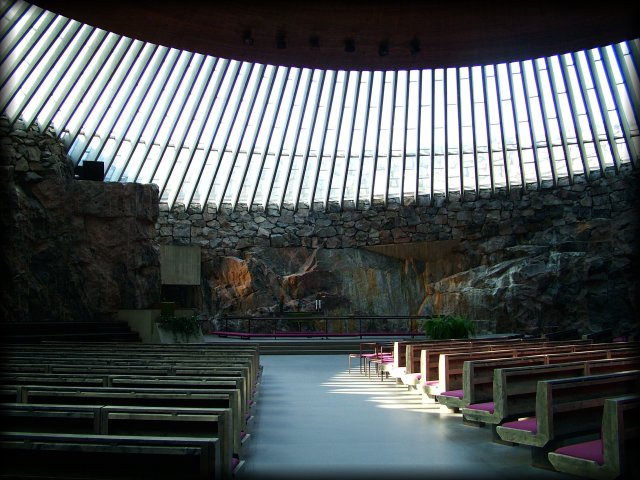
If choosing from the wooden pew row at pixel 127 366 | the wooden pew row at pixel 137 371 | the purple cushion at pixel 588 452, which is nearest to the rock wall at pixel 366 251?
the wooden pew row at pixel 127 366

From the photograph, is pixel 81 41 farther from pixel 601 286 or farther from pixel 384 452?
pixel 601 286

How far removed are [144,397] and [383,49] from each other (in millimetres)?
7397

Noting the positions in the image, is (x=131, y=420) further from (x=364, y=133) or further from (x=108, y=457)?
(x=364, y=133)

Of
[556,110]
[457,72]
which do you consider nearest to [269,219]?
[457,72]

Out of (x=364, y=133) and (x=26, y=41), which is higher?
(x=26, y=41)

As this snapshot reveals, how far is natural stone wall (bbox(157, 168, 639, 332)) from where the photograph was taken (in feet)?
60.4

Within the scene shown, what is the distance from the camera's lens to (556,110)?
1664 cm

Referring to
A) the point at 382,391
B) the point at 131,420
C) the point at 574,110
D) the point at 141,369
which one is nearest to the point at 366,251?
the point at 574,110

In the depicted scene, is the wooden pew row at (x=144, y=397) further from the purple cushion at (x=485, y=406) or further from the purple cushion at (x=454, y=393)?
the purple cushion at (x=454, y=393)

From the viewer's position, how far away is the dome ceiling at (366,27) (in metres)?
7.98

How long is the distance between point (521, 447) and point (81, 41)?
1199cm

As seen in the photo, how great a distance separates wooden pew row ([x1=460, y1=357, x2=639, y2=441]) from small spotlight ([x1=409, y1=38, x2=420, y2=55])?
234 inches

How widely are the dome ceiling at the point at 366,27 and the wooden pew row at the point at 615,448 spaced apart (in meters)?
6.24

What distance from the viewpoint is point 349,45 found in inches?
363
